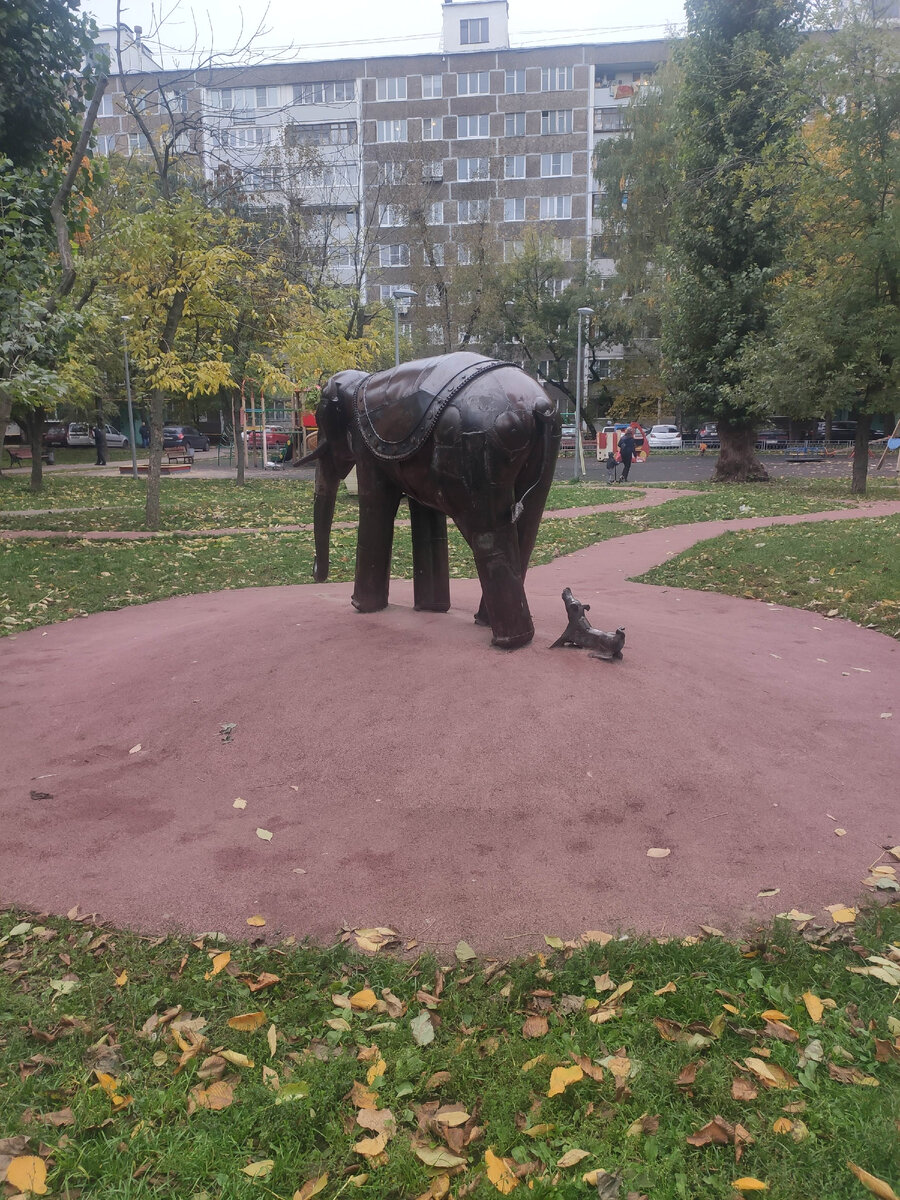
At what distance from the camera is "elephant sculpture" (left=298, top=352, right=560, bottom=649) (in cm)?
534

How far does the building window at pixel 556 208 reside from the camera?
182ft

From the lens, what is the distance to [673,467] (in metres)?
34.0

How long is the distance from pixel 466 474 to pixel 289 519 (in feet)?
41.9

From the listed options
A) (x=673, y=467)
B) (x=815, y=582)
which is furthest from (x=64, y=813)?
(x=673, y=467)

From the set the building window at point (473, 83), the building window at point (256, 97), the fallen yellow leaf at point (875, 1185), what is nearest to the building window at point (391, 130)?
the building window at point (473, 83)

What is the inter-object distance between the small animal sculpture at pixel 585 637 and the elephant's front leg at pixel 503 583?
0.29 meters

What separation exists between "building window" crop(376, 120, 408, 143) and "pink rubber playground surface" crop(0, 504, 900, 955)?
5629 cm

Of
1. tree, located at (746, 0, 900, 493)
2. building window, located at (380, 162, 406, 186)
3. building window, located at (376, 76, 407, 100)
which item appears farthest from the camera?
building window, located at (376, 76, 407, 100)

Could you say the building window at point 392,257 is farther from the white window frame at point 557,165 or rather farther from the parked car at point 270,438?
the parked car at point 270,438

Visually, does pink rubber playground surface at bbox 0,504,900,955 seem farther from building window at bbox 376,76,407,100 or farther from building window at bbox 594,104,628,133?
building window at bbox 594,104,628,133

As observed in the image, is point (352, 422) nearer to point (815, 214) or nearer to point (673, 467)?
point (815, 214)

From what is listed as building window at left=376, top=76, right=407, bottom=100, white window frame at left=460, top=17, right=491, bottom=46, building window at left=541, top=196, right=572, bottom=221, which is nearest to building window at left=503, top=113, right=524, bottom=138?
building window at left=541, top=196, right=572, bottom=221

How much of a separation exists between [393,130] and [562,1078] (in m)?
61.1

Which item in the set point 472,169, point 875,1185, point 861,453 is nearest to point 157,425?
point 875,1185
